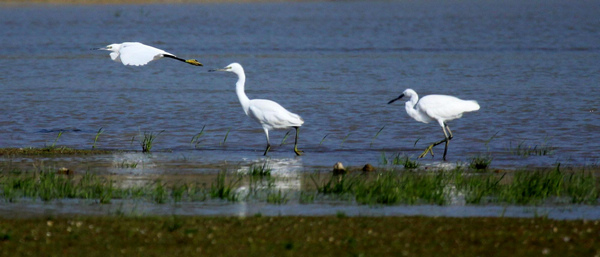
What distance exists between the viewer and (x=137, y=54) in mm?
14383

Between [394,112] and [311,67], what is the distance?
1010cm

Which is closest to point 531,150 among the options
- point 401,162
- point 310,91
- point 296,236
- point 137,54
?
point 401,162

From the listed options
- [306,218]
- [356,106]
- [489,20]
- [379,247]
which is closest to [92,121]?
[356,106]

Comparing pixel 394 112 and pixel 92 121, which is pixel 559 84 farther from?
pixel 92 121

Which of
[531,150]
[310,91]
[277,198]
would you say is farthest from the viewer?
[310,91]

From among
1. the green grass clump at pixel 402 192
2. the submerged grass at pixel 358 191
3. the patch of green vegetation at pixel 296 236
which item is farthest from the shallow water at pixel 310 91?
the patch of green vegetation at pixel 296 236

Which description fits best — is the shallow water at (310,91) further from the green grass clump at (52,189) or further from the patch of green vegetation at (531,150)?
the green grass clump at (52,189)

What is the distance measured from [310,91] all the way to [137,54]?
9.12 metres

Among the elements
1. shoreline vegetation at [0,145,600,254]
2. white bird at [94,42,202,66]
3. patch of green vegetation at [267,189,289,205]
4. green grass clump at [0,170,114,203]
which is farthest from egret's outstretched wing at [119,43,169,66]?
patch of green vegetation at [267,189,289,205]

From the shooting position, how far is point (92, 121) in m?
18.2

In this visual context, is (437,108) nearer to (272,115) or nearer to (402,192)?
(272,115)

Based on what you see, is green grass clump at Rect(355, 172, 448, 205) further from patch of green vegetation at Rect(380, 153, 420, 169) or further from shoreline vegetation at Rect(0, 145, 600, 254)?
patch of green vegetation at Rect(380, 153, 420, 169)

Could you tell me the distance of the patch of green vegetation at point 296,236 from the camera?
6.92 meters

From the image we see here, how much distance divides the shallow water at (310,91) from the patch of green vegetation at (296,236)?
3.86 metres
